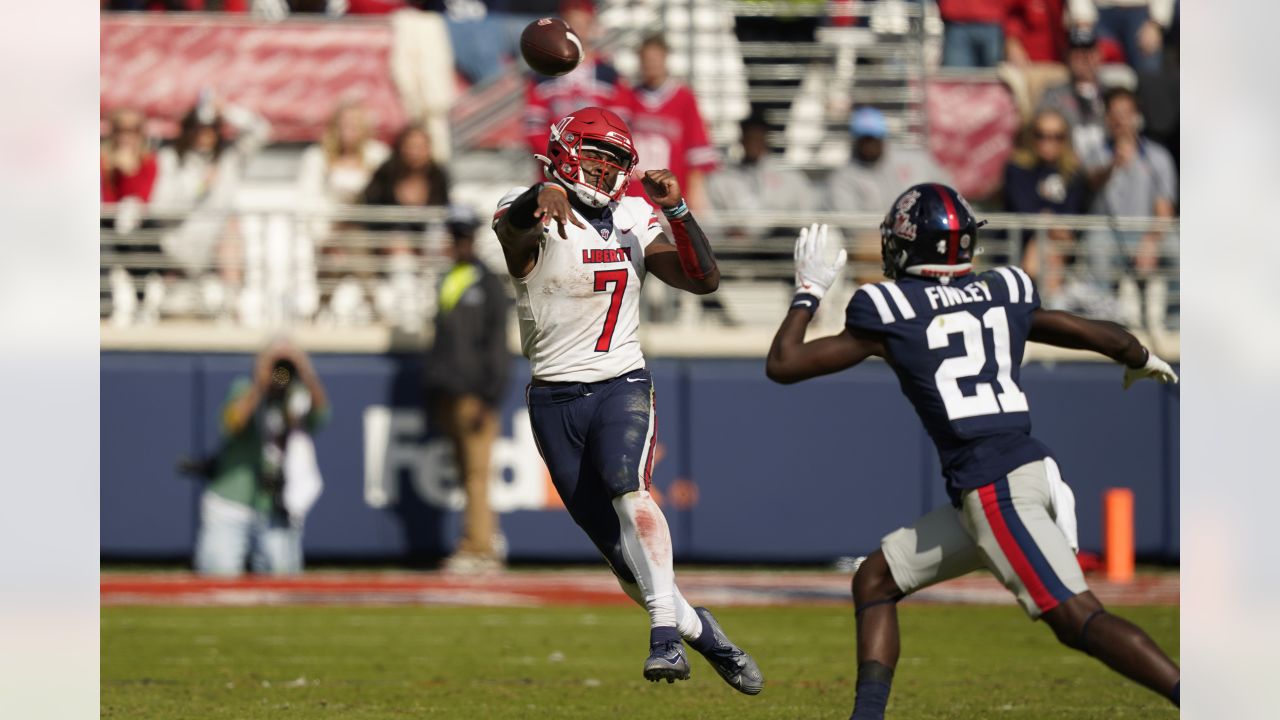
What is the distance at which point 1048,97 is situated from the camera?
13.6m

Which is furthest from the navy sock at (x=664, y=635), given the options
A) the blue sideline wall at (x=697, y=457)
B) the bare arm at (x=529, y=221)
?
the blue sideline wall at (x=697, y=457)

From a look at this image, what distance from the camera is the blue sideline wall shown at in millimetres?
11961

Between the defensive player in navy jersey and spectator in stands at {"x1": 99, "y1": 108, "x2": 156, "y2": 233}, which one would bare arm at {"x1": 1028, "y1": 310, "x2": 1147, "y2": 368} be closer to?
the defensive player in navy jersey

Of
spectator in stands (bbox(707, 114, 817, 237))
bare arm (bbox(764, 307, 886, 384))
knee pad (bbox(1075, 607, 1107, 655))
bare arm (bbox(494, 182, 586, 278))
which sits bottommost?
knee pad (bbox(1075, 607, 1107, 655))

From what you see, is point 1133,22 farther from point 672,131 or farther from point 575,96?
point 575,96

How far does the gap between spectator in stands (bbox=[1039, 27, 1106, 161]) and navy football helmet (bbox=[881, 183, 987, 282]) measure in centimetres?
837

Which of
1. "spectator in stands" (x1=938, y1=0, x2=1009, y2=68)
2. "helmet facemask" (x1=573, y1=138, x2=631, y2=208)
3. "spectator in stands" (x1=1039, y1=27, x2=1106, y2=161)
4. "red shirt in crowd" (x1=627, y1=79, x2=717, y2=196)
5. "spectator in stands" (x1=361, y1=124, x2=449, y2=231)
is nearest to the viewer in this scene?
"helmet facemask" (x1=573, y1=138, x2=631, y2=208)

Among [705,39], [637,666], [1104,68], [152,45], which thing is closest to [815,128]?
[705,39]

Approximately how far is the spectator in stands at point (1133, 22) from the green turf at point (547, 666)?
606 cm

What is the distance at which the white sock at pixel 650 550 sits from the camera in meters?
5.51

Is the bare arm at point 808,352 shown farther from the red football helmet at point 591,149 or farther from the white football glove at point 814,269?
the red football helmet at point 591,149

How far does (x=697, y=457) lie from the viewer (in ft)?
40.0

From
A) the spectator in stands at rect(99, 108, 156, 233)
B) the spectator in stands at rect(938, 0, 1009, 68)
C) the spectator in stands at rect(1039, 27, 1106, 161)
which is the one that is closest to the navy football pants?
the spectator in stands at rect(99, 108, 156, 233)

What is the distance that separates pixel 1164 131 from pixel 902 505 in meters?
3.85
